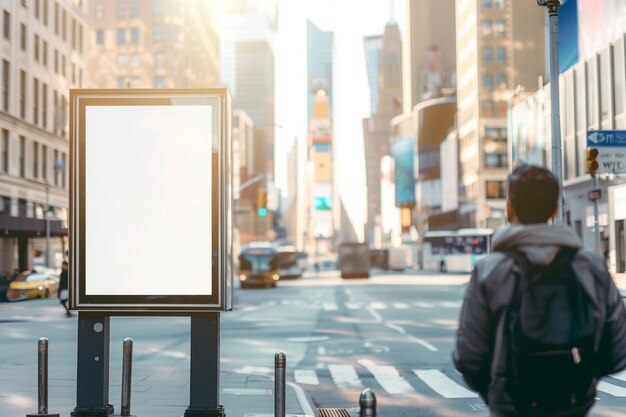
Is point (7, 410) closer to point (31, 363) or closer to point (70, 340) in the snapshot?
point (31, 363)

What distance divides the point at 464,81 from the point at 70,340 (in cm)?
9951

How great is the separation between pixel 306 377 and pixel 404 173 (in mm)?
175814

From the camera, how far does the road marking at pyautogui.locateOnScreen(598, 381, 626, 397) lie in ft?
39.4

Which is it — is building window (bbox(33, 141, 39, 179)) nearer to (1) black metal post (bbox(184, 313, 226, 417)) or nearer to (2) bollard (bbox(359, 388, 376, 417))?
(1) black metal post (bbox(184, 313, 226, 417))

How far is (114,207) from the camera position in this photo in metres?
9.02

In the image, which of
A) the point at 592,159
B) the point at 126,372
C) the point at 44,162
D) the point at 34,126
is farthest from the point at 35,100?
the point at 126,372

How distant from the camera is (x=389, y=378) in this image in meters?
13.8

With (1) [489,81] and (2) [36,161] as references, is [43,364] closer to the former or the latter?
(2) [36,161]

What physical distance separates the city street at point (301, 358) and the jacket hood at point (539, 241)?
6.32 metres

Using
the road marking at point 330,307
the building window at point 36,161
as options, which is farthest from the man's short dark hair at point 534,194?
the building window at point 36,161

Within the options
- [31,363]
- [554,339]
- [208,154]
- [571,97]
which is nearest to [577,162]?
[571,97]

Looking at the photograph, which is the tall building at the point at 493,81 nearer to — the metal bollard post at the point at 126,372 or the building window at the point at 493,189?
the building window at the point at 493,189

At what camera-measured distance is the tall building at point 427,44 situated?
17912 cm

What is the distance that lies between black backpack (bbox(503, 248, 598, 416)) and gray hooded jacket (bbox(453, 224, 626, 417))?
0.04 m
